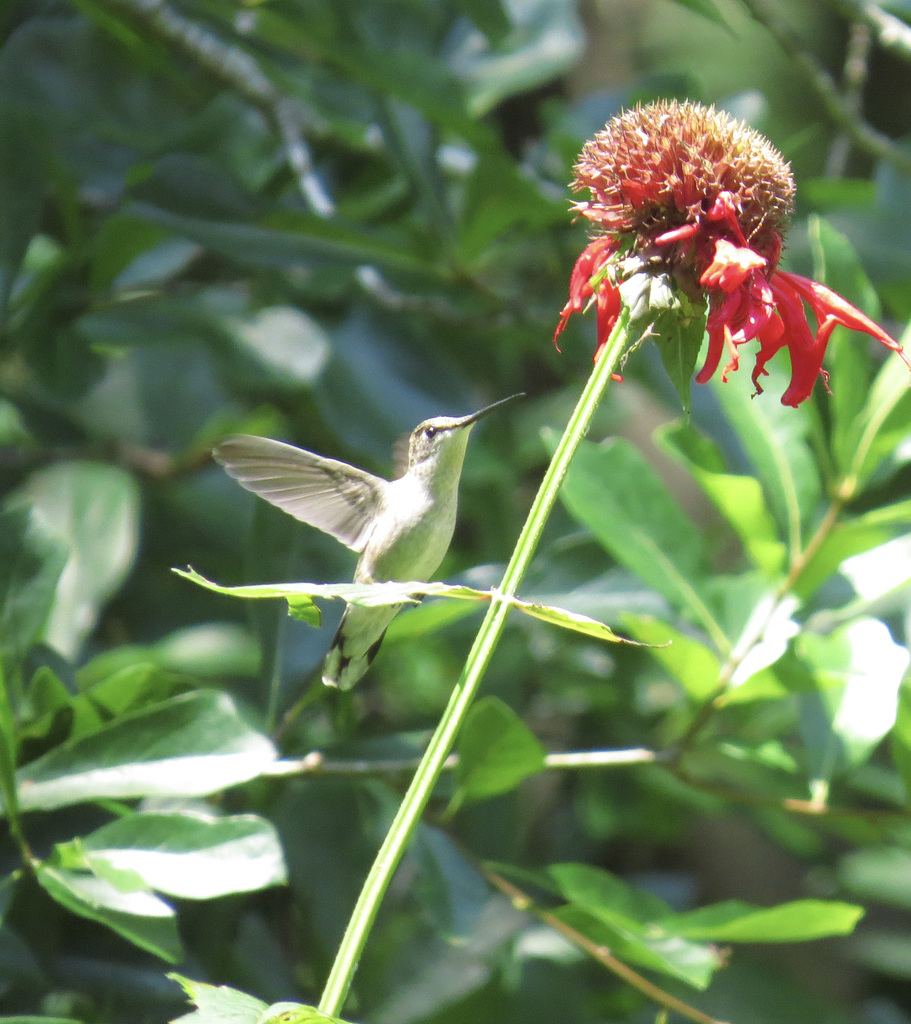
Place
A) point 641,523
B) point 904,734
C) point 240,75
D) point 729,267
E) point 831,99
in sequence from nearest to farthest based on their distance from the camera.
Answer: point 729,267, point 904,734, point 641,523, point 831,99, point 240,75

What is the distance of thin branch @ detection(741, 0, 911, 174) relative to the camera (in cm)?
133

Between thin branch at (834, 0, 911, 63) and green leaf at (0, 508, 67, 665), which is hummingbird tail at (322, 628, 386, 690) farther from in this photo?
thin branch at (834, 0, 911, 63)

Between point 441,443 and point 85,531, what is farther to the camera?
point 85,531

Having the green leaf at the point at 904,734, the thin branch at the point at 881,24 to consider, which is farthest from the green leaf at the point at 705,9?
the green leaf at the point at 904,734

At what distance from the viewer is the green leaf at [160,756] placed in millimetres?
850

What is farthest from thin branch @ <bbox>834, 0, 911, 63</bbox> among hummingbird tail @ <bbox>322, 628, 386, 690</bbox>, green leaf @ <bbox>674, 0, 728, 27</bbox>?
hummingbird tail @ <bbox>322, 628, 386, 690</bbox>

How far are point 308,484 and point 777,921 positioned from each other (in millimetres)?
539

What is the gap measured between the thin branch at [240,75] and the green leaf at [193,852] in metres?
0.87

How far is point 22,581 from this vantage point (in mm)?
932

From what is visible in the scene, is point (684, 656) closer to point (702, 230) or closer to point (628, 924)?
point (628, 924)

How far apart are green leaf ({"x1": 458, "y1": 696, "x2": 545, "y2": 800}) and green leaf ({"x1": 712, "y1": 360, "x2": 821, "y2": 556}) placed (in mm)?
333

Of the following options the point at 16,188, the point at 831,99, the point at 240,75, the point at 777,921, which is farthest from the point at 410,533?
the point at 240,75

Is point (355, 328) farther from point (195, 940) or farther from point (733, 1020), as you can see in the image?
point (733, 1020)

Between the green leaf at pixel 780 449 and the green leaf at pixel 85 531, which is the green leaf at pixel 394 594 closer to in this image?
the green leaf at pixel 780 449
